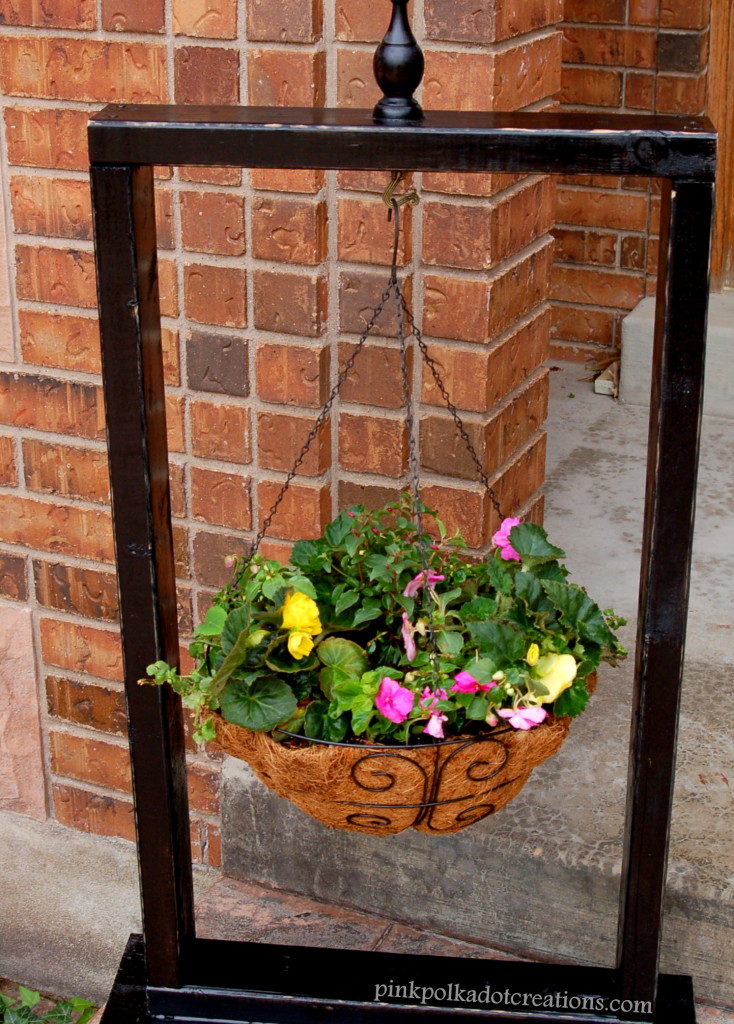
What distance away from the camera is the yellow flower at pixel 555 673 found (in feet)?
5.11

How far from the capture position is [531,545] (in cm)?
168

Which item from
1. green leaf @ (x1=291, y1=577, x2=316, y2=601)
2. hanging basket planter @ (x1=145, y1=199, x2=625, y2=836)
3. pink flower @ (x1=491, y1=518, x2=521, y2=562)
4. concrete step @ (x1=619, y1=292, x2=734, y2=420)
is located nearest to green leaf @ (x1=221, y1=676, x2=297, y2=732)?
hanging basket planter @ (x1=145, y1=199, x2=625, y2=836)

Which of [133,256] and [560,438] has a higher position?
[133,256]

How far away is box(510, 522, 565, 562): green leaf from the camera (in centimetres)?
168

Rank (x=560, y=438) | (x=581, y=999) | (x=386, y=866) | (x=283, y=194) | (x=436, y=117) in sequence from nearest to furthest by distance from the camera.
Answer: (x=436, y=117), (x=581, y=999), (x=283, y=194), (x=386, y=866), (x=560, y=438)

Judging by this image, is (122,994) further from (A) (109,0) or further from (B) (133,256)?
(A) (109,0)

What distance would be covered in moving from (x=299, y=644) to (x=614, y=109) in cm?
235

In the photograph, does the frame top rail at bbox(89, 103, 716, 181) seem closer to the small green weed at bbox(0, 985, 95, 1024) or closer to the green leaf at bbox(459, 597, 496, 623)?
the green leaf at bbox(459, 597, 496, 623)

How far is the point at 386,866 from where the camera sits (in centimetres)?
216

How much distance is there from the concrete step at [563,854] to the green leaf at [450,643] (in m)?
0.58

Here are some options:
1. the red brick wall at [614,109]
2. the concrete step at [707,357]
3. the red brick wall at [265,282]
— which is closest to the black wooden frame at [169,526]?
the red brick wall at [265,282]

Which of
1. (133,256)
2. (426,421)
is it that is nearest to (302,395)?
(426,421)

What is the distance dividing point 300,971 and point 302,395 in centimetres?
82

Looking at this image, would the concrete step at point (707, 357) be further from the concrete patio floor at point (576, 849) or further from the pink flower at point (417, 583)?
the pink flower at point (417, 583)
